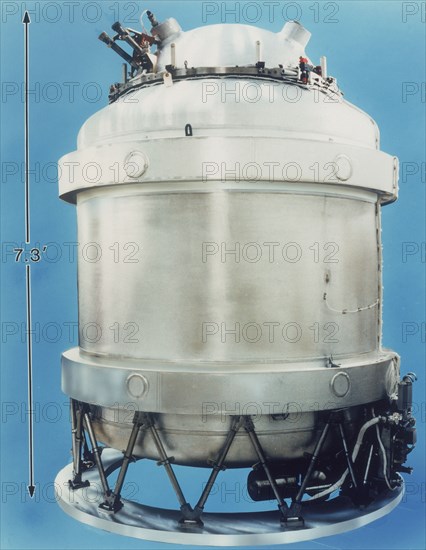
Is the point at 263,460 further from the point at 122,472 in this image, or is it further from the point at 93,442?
the point at 93,442

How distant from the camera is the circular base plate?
5031mm

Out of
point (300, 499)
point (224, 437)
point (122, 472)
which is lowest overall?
point (300, 499)

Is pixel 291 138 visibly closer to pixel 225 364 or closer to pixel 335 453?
pixel 225 364

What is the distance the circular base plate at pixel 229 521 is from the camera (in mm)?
5031

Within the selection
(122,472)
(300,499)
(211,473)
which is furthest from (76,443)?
(300,499)

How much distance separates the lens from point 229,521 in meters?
5.27

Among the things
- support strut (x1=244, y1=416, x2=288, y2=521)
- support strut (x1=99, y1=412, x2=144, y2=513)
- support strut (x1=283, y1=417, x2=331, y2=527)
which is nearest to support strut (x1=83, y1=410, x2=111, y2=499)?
support strut (x1=99, y1=412, x2=144, y2=513)

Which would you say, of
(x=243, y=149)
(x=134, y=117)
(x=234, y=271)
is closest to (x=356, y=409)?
(x=234, y=271)

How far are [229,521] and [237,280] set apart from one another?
1952 mm

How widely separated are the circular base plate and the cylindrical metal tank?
0.09 m

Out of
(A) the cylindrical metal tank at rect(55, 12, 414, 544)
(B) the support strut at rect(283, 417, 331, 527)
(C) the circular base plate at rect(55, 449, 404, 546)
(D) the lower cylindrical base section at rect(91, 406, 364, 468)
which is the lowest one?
(C) the circular base plate at rect(55, 449, 404, 546)

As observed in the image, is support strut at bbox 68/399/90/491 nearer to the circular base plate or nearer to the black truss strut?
the circular base plate

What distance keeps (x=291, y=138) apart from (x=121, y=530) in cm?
344

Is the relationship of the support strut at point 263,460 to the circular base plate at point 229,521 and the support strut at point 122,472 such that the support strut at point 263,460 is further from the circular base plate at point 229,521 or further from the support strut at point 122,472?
the support strut at point 122,472
